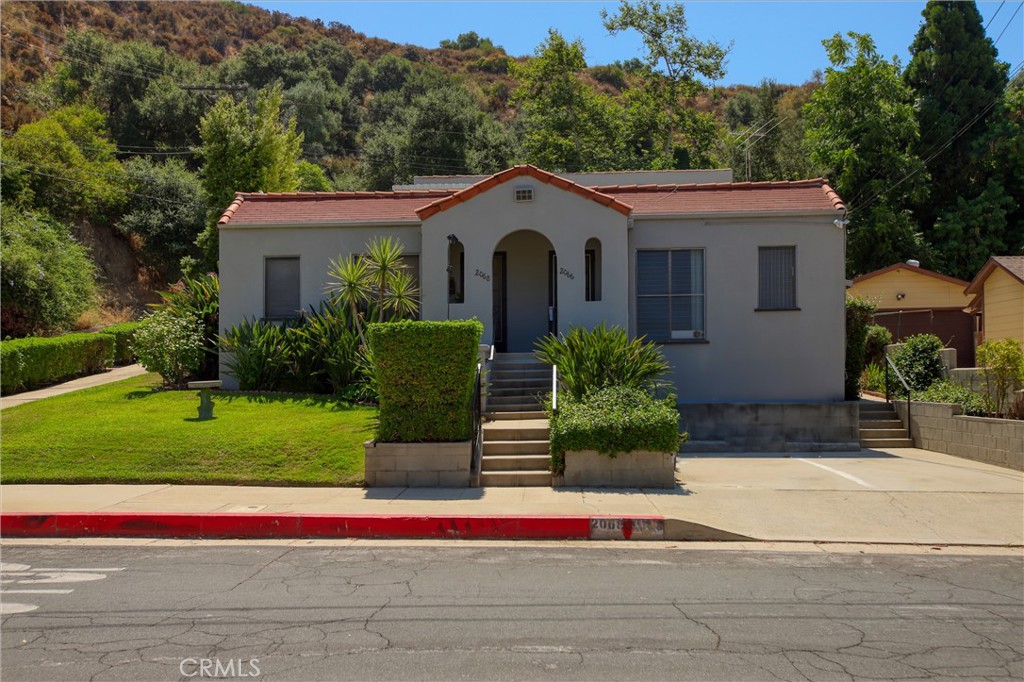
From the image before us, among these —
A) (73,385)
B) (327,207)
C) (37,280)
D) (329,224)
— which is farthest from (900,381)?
(37,280)

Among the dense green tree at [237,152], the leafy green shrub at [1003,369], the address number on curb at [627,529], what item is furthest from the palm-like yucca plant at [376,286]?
the dense green tree at [237,152]

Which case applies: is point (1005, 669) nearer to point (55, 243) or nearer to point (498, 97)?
point (55, 243)

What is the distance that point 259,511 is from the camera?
959 centimetres

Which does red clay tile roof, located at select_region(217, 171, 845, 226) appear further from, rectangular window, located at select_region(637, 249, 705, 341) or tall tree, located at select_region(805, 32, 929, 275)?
tall tree, located at select_region(805, 32, 929, 275)

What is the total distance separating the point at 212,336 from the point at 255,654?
45.1 feet

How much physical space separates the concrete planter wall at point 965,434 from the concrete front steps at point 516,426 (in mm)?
7562

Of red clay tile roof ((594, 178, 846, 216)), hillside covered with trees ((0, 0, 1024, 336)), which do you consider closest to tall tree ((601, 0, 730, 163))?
hillside covered with trees ((0, 0, 1024, 336))

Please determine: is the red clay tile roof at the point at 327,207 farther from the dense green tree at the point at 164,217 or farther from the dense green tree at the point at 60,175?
the dense green tree at the point at 164,217

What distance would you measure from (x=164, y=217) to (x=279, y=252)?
72.1ft

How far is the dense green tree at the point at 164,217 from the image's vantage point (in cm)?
3622

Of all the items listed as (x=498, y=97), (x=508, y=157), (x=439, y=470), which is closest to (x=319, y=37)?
(x=498, y=97)

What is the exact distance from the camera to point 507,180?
16672mm

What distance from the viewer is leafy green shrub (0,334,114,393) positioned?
1923cm

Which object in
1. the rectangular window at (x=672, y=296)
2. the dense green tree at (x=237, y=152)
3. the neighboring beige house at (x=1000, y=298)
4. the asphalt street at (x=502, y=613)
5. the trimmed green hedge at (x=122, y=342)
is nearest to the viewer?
the asphalt street at (x=502, y=613)
